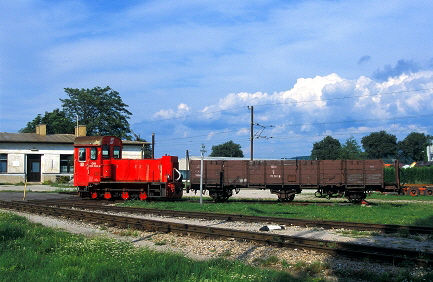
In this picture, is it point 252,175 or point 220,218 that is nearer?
point 220,218

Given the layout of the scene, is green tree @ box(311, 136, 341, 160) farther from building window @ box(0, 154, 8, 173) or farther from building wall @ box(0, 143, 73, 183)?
building window @ box(0, 154, 8, 173)

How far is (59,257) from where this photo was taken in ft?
28.7

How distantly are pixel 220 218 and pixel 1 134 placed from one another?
43513mm

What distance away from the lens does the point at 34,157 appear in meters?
48.5

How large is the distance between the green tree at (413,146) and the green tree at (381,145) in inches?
274

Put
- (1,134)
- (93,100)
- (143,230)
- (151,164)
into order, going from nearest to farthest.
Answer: (143,230) → (151,164) → (1,134) → (93,100)

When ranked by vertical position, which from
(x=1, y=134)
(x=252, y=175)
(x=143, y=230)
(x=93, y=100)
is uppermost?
(x=93, y=100)

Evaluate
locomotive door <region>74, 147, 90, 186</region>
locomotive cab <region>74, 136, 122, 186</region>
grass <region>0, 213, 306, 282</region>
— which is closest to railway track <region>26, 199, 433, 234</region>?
locomotive cab <region>74, 136, 122, 186</region>

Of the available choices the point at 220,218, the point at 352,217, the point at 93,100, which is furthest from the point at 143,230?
the point at 93,100

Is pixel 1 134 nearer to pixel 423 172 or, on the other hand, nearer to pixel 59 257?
pixel 59 257

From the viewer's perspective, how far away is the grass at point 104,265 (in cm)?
714

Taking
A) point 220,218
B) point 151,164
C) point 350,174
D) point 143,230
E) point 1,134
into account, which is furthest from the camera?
point 1,134

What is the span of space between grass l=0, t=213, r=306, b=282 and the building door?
1613 inches

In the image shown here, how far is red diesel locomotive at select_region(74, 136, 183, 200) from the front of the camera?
25.0 m
